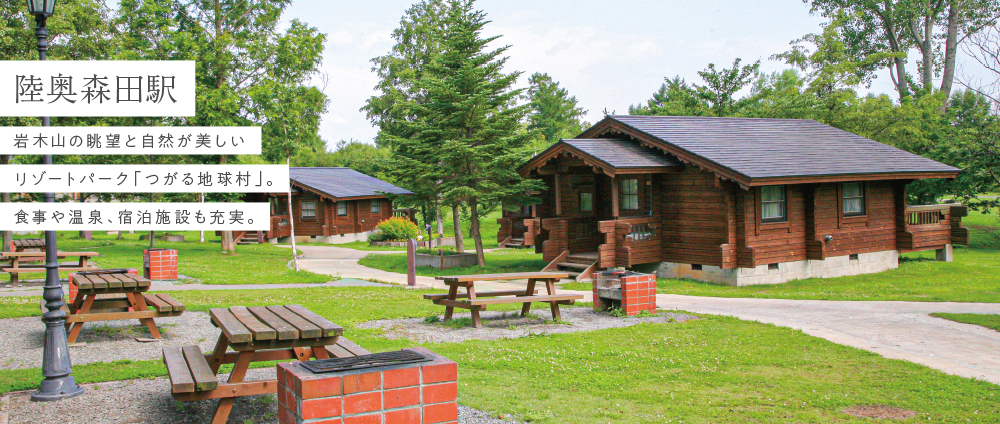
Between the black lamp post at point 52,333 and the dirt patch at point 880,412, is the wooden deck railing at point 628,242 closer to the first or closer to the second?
the dirt patch at point 880,412

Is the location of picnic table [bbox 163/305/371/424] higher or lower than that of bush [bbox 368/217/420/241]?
lower

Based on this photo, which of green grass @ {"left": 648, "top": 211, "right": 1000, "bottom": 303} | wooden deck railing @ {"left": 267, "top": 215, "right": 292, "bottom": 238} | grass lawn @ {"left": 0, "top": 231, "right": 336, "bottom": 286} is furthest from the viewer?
wooden deck railing @ {"left": 267, "top": 215, "right": 292, "bottom": 238}

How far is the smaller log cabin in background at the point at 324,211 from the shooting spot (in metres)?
39.0

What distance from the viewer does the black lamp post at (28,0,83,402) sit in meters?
6.74

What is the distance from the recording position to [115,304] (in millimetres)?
10359

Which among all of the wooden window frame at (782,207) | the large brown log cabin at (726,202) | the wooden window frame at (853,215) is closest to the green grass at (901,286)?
the large brown log cabin at (726,202)

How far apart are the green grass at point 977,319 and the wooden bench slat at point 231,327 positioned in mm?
10764

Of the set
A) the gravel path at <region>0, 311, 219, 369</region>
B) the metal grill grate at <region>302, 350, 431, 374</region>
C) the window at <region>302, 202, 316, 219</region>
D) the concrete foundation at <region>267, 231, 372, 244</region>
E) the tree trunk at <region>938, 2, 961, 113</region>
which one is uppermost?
the tree trunk at <region>938, 2, 961, 113</region>

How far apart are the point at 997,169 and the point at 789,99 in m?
9.09

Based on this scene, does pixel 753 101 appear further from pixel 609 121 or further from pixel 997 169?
pixel 609 121

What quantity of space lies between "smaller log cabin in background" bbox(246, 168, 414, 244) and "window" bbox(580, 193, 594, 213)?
652 inches

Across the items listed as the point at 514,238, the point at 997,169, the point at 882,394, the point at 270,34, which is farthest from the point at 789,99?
the point at 882,394

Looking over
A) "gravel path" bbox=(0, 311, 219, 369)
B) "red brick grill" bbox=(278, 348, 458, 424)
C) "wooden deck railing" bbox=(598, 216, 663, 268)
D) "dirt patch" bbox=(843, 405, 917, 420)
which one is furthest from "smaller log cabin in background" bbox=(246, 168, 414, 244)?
"red brick grill" bbox=(278, 348, 458, 424)

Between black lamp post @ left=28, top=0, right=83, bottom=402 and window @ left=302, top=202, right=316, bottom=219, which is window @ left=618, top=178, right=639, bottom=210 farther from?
window @ left=302, top=202, right=316, bottom=219
